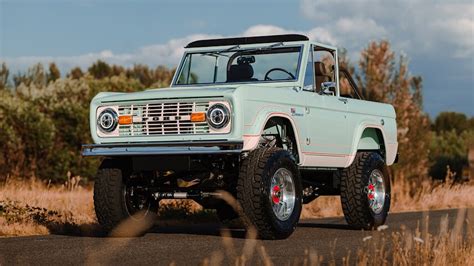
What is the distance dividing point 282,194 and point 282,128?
3.11 feet

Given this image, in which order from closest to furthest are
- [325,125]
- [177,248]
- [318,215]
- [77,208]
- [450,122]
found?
[177,248]
[325,125]
[77,208]
[318,215]
[450,122]

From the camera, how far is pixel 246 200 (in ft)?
32.9

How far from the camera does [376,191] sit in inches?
518

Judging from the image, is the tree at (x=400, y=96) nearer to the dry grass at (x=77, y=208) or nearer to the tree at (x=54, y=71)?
the dry grass at (x=77, y=208)

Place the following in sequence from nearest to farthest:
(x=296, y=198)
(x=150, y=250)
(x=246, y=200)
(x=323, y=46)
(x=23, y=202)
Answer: (x=150, y=250) → (x=246, y=200) → (x=296, y=198) → (x=323, y=46) → (x=23, y=202)

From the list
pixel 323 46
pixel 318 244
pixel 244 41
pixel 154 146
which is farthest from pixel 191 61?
pixel 318 244

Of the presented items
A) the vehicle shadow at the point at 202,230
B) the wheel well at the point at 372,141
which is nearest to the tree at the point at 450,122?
the wheel well at the point at 372,141

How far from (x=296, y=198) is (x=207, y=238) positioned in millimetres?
1092

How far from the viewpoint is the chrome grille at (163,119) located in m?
10.4

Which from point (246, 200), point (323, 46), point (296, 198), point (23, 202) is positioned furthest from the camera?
point (23, 202)

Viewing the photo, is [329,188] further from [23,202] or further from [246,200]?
[23,202]

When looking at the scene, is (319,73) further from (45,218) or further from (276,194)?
(45,218)

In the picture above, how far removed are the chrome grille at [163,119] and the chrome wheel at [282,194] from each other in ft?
3.11

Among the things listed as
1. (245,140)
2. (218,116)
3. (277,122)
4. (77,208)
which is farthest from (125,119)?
(77,208)
